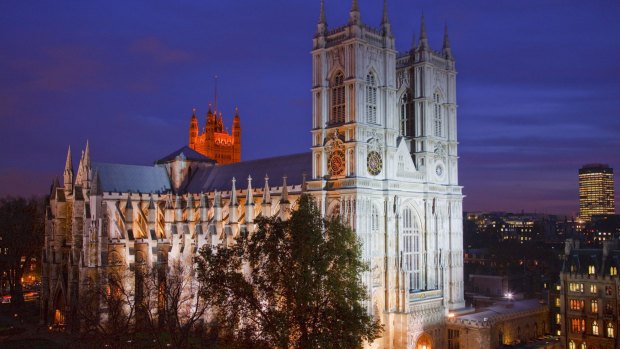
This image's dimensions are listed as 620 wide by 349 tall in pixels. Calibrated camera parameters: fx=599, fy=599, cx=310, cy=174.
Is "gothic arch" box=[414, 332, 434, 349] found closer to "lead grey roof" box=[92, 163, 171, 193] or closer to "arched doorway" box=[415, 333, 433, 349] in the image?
"arched doorway" box=[415, 333, 433, 349]

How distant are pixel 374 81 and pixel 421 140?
27.9ft

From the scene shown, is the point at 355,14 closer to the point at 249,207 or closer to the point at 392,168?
the point at 392,168

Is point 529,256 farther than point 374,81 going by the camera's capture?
Yes

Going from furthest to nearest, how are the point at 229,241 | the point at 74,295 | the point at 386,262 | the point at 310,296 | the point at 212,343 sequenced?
the point at 74,295 → the point at 229,241 → the point at 386,262 → the point at 212,343 → the point at 310,296

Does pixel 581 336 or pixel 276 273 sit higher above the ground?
pixel 276 273

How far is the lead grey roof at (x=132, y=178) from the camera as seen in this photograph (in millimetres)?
69750

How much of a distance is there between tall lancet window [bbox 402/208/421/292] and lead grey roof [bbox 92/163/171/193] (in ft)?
108

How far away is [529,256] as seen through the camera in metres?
119

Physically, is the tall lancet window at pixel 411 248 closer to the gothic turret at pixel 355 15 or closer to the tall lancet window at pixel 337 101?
the tall lancet window at pixel 337 101

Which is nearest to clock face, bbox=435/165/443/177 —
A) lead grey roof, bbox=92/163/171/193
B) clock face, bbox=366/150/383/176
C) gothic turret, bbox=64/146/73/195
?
clock face, bbox=366/150/383/176

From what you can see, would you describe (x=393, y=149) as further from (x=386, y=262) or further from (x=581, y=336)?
(x=581, y=336)

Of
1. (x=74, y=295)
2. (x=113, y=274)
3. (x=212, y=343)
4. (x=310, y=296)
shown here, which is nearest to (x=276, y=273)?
(x=310, y=296)

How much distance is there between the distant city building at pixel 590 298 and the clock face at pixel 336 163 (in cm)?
2769

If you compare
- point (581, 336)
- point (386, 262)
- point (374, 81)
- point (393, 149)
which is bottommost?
point (581, 336)
